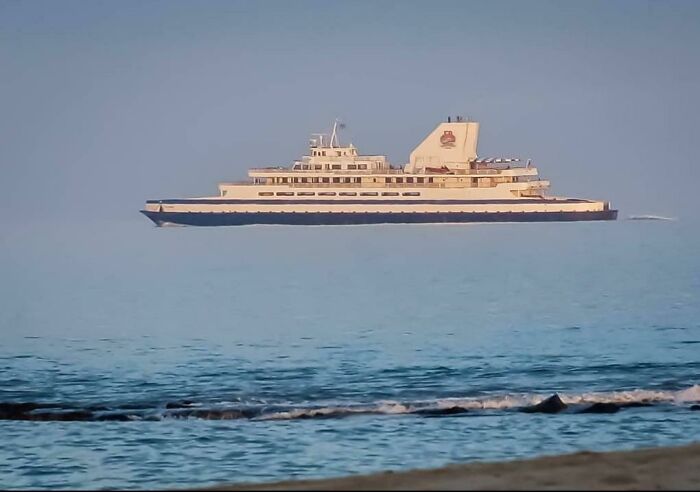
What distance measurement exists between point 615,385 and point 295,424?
5353 mm

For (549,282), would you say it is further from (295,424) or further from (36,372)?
(295,424)

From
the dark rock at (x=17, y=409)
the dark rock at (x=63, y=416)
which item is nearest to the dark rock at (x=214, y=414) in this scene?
the dark rock at (x=63, y=416)

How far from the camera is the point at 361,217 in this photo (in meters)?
109

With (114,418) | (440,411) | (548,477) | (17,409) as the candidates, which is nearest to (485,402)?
(440,411)

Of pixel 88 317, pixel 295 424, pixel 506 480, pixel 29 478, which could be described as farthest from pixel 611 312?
pixel 506 480

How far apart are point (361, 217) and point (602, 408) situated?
92.6 metres

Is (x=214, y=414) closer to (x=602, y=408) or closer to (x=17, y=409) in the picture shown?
(x=17, y=409)

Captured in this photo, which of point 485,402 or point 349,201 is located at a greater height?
point 349,201

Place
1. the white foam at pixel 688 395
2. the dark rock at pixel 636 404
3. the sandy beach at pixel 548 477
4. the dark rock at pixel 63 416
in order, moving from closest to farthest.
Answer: the sandy beach at pixel 548 477, the dark rock at pixel 63 416, the dark rock at pixel 636 404, the white foam at pixel 688 395

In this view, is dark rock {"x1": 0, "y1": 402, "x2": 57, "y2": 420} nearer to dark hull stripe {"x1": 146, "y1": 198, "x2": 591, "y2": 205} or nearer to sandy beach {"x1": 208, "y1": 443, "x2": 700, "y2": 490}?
sandy beach {"x1": 208, "y1": 443, "x2": 700, "y2": 490}

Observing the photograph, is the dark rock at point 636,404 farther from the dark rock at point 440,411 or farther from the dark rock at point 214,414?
the dark rock at point 214,414

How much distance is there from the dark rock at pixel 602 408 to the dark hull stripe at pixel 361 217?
89545 mm

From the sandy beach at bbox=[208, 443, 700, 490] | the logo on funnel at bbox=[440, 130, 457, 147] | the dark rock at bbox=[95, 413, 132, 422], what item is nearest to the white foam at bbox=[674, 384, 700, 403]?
→ the dark rock at bbox=[95, 413, 132, 422]

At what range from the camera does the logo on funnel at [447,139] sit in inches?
4619
